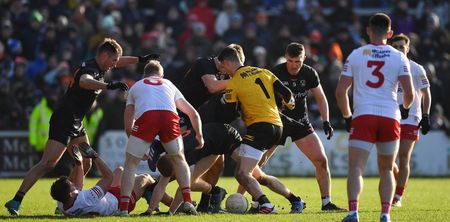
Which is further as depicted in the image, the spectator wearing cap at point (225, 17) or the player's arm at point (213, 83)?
the spectator wearing cap at point (225, 17)

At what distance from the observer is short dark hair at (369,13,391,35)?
1120 cm

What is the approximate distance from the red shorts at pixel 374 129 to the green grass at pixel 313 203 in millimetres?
1423

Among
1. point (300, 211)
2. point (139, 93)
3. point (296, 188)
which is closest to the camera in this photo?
point (139, 93)

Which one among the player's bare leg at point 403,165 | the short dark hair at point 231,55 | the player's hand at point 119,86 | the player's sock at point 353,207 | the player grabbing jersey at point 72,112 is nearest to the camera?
the player's sock at point 353,207

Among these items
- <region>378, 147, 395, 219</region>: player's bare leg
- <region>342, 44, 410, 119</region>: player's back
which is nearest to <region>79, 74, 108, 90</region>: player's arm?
<region>342, 44, 410, 119</region>: player's back

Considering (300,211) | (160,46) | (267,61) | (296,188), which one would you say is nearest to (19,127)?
(160,46)

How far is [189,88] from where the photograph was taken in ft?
46.3

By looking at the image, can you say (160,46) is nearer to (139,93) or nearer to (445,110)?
(445,110)

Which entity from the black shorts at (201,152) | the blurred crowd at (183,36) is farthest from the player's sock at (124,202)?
the blurred crowd at (183,36)

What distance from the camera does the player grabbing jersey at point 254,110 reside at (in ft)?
43.0

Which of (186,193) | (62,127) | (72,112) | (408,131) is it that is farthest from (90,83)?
(408,131)

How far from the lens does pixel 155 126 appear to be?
12.6 m

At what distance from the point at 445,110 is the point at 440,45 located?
1.81 m

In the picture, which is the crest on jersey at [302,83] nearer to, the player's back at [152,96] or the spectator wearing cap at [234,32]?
the player's back at [152,96]
